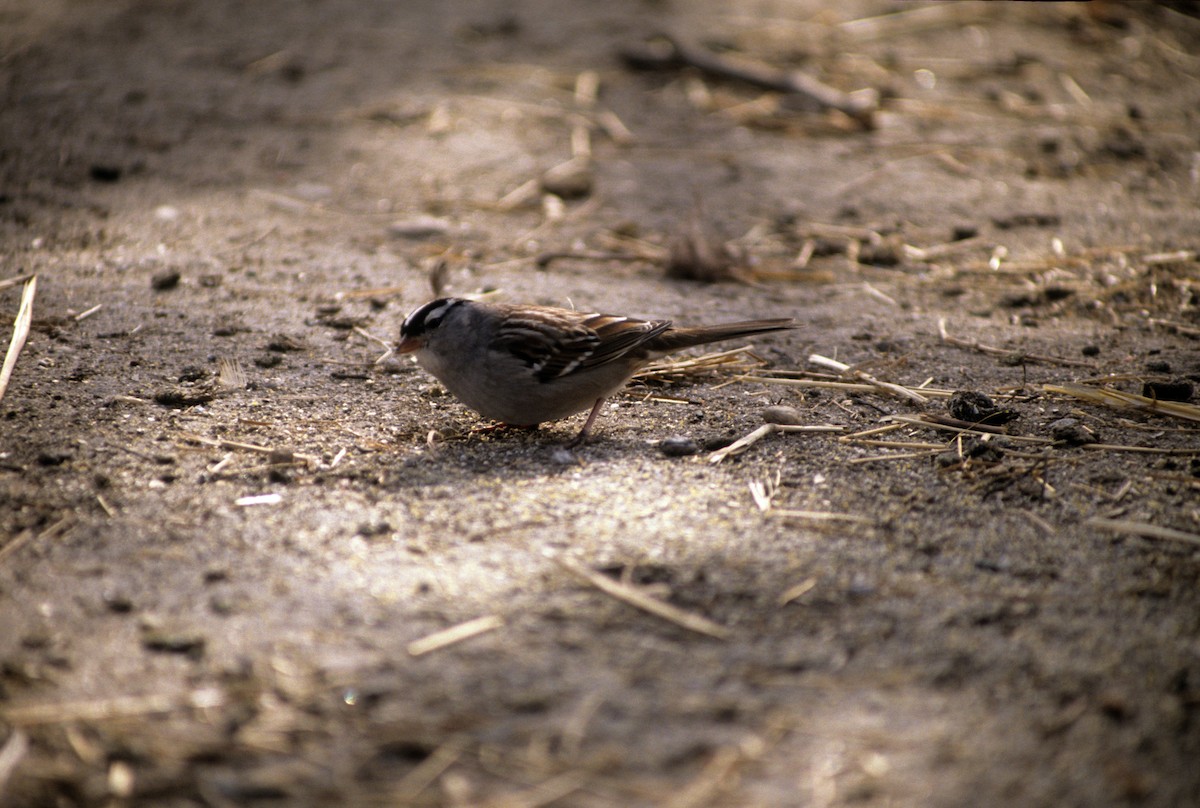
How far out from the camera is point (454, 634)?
284 centimetres

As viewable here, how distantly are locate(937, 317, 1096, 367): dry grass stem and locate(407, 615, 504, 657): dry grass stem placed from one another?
296 cm

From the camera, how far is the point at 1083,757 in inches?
97.3

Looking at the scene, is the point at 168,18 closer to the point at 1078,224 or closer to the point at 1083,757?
the point at 1078,224

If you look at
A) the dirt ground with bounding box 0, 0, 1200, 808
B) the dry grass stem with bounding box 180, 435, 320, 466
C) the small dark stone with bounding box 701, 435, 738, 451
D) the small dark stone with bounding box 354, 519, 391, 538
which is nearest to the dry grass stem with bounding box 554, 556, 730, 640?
the dirt ground with bounding box 0, 0, 1200, 808

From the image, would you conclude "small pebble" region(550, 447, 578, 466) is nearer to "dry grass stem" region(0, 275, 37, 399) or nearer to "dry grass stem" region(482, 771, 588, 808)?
"dry grass stem" region(482, 771, 588, 808)

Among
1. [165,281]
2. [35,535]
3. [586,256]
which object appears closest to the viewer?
[35,535]

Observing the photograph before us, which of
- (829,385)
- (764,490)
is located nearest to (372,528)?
(764,490)

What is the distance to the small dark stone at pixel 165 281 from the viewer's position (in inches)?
203

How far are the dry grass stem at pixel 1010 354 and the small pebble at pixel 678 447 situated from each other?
1701 millimetres

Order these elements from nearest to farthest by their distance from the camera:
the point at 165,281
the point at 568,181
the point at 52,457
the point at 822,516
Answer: the point at 822,516
the point at 52,457
the point at 165,281
the point at 568,181

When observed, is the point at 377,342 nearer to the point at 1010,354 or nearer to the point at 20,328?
the point at 20,328

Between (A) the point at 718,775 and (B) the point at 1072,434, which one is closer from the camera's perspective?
(A) the point at 718,775

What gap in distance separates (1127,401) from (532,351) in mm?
2379

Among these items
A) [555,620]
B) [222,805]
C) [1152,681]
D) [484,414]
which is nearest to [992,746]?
[1152,681]
